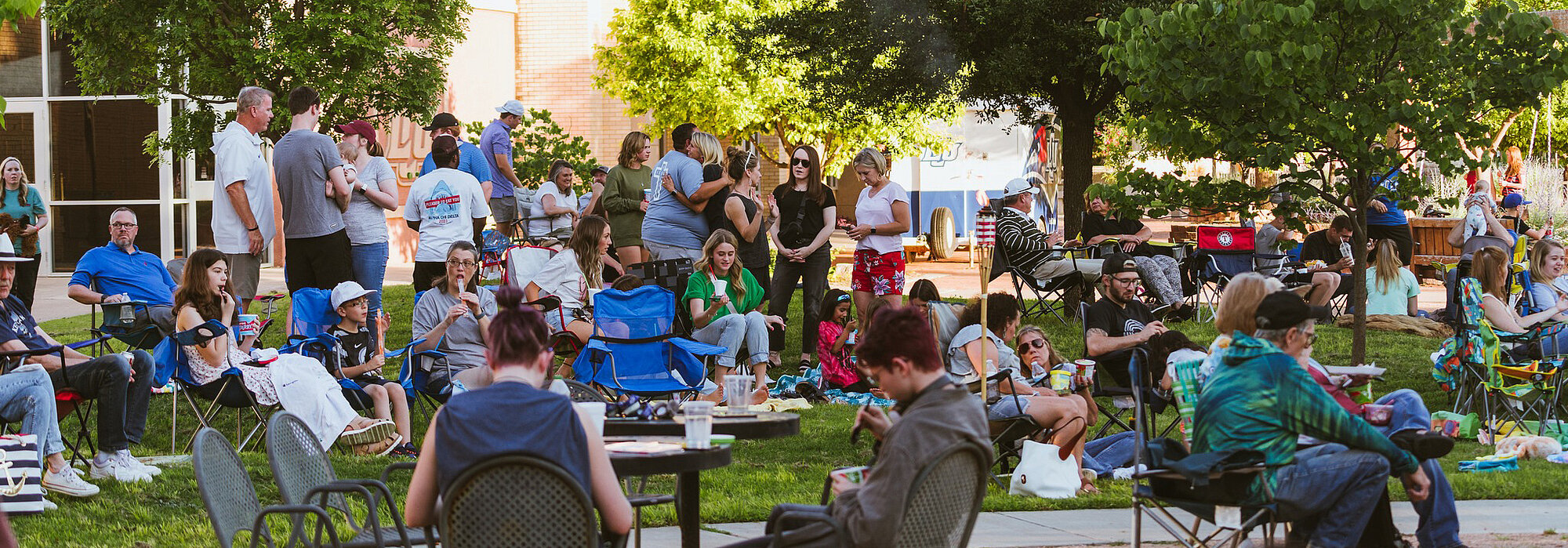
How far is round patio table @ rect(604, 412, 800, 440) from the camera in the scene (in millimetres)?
5234

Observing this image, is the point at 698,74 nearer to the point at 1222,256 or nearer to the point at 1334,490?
the point at 1222,256

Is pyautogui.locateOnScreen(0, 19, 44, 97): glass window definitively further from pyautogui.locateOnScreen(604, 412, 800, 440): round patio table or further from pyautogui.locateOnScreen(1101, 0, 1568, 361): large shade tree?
pyautogui.locateOnScreen(604, 412, 800, 440): round patio table

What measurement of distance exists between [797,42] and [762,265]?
16.3 ft

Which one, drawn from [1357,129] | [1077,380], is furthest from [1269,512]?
[1357,129]

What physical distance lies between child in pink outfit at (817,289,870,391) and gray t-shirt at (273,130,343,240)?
11.4ft

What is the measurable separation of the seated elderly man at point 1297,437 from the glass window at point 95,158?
20248 mm

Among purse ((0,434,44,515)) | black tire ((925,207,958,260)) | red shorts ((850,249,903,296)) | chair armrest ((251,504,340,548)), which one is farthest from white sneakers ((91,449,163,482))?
black tire ((925,207,958,260))

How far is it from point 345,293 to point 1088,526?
4657 millimetres

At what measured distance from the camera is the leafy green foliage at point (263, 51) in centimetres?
1636

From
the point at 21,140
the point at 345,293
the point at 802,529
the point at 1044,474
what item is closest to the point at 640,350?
the point at 345,293

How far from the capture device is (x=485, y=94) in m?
27.6

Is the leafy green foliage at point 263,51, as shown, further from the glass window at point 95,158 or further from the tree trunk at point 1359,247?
the tree trunk at point 1359,247

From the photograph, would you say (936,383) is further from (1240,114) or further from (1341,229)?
(1341,229)

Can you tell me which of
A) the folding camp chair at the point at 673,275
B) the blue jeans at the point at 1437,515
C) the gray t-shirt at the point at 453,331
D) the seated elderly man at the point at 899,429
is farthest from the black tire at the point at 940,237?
the seated elderly man at the point at 899,429
